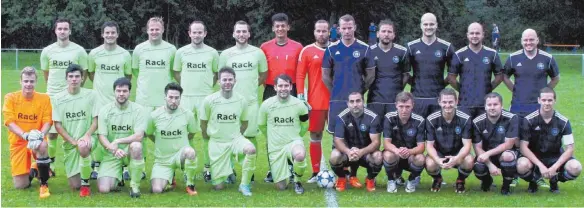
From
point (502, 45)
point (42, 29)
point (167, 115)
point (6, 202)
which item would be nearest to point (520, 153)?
point (167, 115)

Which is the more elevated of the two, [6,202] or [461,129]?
[461,129]

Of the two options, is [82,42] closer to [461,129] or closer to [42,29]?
[42,29]

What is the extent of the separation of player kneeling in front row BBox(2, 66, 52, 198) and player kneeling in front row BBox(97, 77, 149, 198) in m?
0.52

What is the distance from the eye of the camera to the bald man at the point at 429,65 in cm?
853

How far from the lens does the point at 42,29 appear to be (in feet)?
128

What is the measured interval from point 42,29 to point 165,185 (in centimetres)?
3286

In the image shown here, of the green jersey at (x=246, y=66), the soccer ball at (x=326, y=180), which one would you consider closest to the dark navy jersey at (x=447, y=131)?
the soccer ball at (x=326, y=180)

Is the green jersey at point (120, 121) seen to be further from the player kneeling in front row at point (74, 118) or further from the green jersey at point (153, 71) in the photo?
the green jersey at point (153, 71)

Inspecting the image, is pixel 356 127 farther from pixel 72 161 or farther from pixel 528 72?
pixel 72 161

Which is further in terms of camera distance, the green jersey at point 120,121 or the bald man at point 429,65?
the bald man at point 429,65

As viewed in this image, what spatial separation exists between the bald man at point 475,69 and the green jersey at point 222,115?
2265 mm

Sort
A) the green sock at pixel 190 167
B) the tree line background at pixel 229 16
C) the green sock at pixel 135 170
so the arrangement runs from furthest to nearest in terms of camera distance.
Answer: the tree line background at pixel 229 16 < the green sock at pixel 190 167 < the green sock at pixel 135 170

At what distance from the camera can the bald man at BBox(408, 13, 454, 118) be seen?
8.53 m

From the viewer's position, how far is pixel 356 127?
828 centimetres
